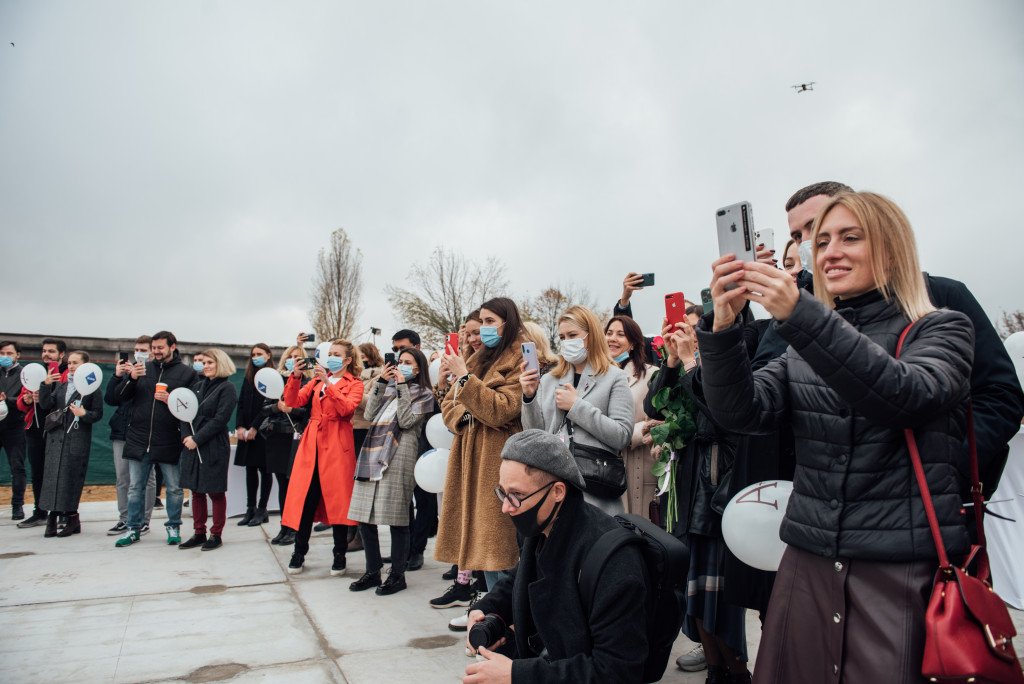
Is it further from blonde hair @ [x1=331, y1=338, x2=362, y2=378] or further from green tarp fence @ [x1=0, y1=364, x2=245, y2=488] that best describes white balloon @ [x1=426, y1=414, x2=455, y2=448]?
green tarp fence @ [x1=0, y1=364, x2=245, y2=488]

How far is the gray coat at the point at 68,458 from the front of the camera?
763 cm

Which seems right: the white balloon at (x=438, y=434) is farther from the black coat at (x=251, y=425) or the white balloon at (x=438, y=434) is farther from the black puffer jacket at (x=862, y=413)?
the black puffer jacket at (x=862, y=413)

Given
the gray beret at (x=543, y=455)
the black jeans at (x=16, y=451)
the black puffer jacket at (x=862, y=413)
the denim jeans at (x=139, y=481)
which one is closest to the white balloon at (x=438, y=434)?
the gray beret at (x=543, y=455)

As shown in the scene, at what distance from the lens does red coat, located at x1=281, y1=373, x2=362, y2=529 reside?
5.91m

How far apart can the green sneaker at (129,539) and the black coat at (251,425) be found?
1422mm

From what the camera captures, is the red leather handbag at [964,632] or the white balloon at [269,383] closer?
the red leather handbag at [964,632]

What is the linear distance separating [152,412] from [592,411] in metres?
5.74

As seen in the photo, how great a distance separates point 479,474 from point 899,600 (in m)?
3.24

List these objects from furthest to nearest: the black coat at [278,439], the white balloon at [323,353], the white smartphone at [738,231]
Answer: the black coat at [278,439], the white balloon at [323,353], the white smartphone at [738,231]

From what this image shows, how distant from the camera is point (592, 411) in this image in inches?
150

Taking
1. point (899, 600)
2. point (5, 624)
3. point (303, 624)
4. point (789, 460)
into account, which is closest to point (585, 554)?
point (789, 460)

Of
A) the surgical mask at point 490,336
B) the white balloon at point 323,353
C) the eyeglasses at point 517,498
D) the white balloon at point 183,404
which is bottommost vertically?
the eyeglasses at point 517,498

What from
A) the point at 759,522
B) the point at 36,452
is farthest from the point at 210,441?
the point at 759,522

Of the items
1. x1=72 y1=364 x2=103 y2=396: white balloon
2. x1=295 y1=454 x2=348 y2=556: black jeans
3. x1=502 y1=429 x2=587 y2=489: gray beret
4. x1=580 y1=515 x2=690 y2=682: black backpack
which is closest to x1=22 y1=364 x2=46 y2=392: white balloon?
x1=72 y1=364 x2=103 y2=396: white balloon
